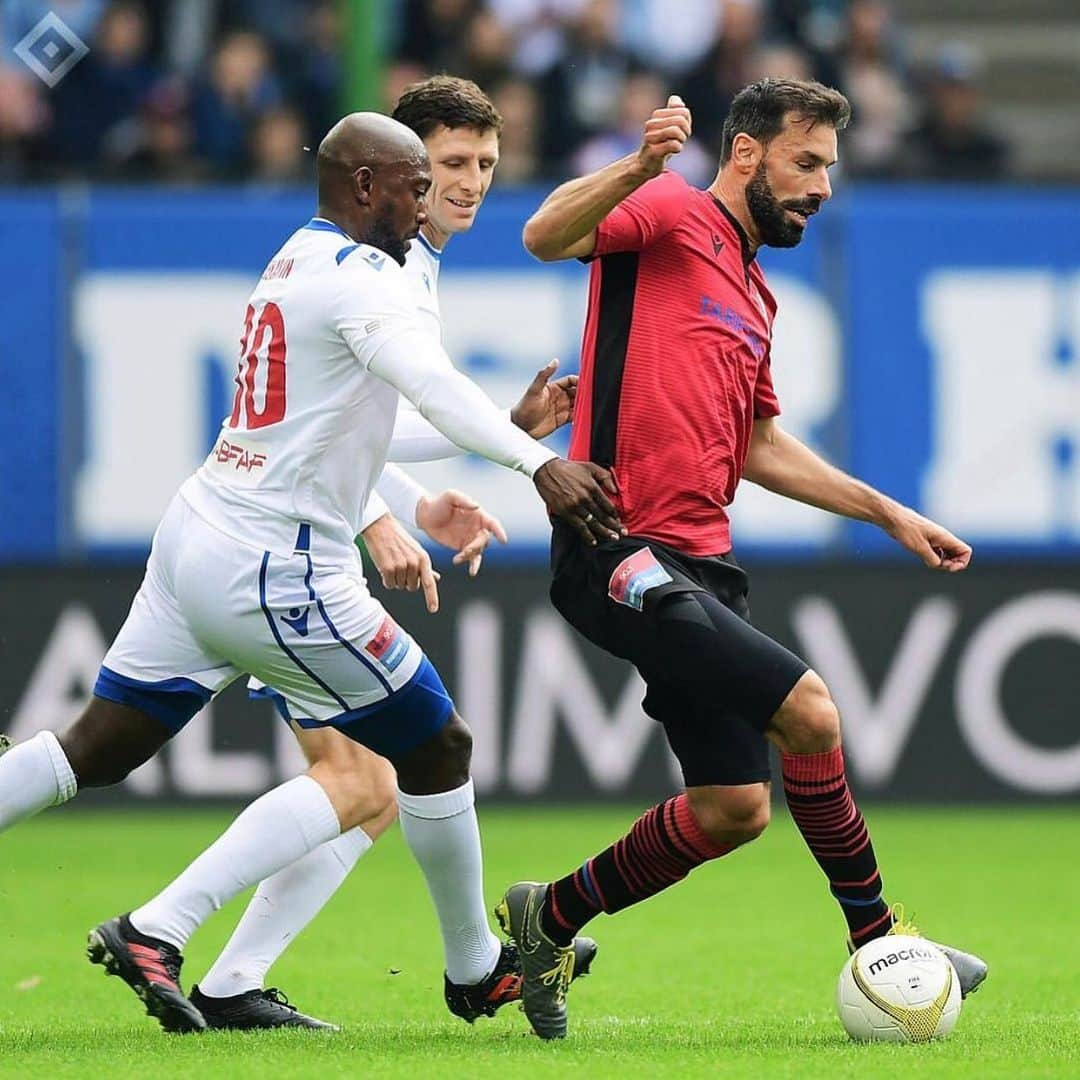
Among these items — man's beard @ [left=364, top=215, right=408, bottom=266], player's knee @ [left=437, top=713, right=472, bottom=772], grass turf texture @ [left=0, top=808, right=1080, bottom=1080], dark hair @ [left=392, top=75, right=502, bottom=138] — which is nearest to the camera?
grass turf texture @ [left=0, top=808, right=1080, bottom=1080]

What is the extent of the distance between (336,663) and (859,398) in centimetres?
799

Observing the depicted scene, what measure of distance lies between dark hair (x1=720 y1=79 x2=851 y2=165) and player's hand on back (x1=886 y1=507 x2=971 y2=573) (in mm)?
1075

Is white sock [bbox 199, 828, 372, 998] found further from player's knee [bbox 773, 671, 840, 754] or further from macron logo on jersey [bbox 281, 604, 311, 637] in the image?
player's knee [bbox 773, 671, 840, 754]

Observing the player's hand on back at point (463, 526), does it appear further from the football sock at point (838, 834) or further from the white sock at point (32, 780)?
the white sock at point (32, 780)

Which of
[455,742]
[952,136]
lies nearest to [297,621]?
[455,742]

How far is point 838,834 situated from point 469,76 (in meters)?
8.84

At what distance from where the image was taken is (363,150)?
235 inches

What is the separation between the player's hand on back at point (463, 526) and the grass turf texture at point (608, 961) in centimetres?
124

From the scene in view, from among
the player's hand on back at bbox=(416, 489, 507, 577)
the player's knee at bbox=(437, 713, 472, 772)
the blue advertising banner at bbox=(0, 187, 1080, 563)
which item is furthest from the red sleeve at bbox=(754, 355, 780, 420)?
the blue advertising banner at bbox=(0, 187, 1080, 563)

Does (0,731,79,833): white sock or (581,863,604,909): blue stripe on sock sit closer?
(0,731,79,833): white sock

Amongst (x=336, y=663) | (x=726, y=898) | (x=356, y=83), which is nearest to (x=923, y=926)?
(x=726, y=898)

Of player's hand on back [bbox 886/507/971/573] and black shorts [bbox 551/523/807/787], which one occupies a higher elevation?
player's hand on back [bbox 886/507/971/573]

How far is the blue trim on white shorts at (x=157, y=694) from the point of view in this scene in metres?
6.09

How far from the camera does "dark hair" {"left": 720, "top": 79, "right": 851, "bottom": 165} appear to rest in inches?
254
